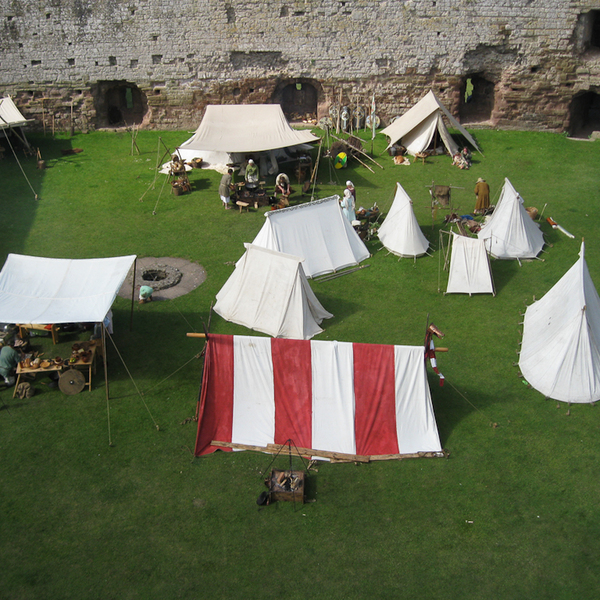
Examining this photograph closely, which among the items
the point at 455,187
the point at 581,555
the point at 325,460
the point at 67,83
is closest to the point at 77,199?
the point at 67,83

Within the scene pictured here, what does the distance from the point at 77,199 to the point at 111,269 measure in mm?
6970

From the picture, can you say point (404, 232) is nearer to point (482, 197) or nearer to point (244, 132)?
point (482, 197)

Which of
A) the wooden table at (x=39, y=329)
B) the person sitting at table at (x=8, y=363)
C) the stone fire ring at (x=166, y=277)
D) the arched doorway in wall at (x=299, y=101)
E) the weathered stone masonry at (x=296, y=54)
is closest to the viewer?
the person sitting at table at (x=8, y=363)

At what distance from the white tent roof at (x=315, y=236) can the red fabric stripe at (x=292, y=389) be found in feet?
14.0

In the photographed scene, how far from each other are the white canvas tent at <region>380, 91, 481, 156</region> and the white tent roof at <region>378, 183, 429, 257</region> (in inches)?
220

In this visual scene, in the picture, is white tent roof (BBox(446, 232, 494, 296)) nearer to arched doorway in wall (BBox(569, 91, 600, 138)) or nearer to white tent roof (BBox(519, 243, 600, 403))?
white tent roof (BBox(519, 243, 600, 403))

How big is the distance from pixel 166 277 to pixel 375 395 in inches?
239

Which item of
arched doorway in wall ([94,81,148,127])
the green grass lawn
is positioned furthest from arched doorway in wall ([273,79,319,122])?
the green grass lawn

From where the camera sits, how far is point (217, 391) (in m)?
8.63

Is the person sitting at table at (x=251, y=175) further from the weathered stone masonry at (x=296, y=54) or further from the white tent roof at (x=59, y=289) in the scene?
the white tent roof at (x=59, y=289)

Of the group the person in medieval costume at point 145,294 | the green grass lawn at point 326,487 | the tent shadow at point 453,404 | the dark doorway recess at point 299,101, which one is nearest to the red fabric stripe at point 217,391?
the green grass lawn at point 326,487

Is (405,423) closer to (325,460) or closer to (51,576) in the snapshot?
(325,460)

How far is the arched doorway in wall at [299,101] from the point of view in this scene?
21.5m

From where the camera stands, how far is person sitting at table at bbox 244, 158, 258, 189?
16.0 metres
